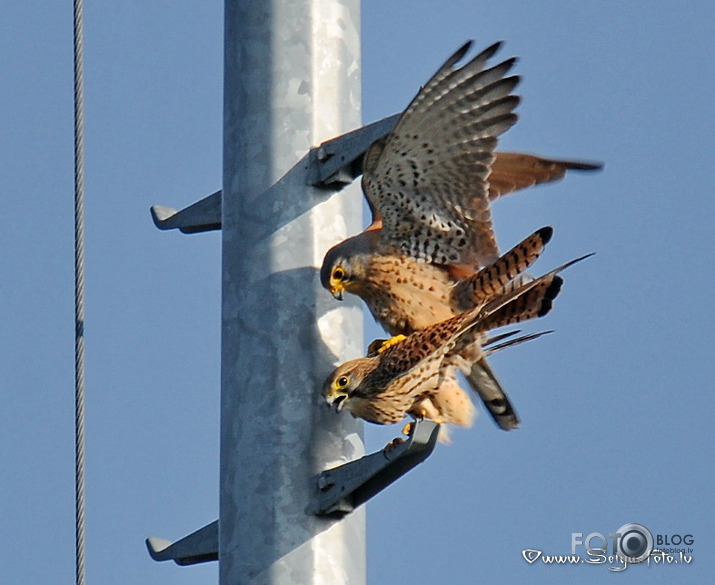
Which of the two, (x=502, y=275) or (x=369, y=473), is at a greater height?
(x=502, y=275)

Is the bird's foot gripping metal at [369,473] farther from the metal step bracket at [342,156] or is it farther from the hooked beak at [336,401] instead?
the metal step bracket at [342,156]

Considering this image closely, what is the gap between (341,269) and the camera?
10.6ft

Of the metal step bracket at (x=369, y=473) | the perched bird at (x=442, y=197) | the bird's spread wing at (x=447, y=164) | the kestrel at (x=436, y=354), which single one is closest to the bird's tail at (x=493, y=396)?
the perched bird at (x=442, y=197)

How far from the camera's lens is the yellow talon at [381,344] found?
432 cm

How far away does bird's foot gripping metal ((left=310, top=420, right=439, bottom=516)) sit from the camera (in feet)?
9.01

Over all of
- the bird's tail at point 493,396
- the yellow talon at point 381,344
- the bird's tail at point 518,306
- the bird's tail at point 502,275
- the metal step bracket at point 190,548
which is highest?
the bird's tail at point 502,275

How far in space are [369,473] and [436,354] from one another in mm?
1263

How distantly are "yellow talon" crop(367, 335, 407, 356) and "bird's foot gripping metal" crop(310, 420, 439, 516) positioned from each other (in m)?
1.43

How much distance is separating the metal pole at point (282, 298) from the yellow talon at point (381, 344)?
1.06m

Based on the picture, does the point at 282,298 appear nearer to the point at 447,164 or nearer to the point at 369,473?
the point at 369,473

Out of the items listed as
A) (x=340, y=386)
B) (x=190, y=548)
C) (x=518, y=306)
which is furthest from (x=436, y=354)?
(x=190, y=548)

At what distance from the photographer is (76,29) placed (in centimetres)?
357

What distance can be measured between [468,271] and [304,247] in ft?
4.62

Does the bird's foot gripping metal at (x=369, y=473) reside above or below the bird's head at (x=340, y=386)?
below
